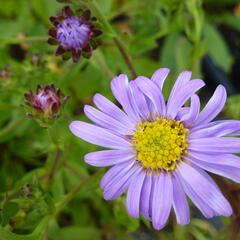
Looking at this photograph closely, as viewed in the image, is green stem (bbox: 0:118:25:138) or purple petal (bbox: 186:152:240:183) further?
green stem (bbox: 0:118:25:138)

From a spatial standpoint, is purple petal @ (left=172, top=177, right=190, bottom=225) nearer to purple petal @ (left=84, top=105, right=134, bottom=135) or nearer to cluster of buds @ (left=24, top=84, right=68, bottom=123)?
purple petal @ (left=84, top=105, right=134, bottom=135)

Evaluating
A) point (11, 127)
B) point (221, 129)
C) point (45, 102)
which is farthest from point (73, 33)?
point (11, 127)

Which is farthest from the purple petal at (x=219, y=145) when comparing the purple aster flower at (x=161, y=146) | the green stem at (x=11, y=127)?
the green stem at (x=11, y=127)

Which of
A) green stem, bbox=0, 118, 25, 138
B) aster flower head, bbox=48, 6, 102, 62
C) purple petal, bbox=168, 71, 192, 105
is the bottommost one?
purple petal, bbox=168, 71, 192, 105

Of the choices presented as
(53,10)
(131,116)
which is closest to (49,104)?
(131,116)

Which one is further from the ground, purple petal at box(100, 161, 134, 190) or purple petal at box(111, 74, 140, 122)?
purple petal at box(111, 74, 140, 122)

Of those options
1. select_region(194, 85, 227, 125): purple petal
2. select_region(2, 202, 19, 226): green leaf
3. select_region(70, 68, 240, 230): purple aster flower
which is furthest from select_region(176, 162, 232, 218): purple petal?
select_region(2, 202, 19, 226): green leaf

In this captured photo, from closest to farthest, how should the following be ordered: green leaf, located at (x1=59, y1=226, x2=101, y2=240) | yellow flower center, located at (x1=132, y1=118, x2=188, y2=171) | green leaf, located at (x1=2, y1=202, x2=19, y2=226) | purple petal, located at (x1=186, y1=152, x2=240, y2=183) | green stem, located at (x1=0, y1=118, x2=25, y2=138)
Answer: purple petal, located at (x1=186, y1=152, x2=240, y2=183) → yellow flower center, located at (x1=132, y1=118, x2=188, y2=171) → green leaf, located at (x1=2, y1=202, x2=19, y2=226) → green stem, located at (x1=0, y1=118, x2=25, y2=138) → green leaf, located at (x1=59, y1=226, x2=101, y2=240)

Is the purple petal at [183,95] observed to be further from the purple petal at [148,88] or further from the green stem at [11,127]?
the green stem at [11,127]
